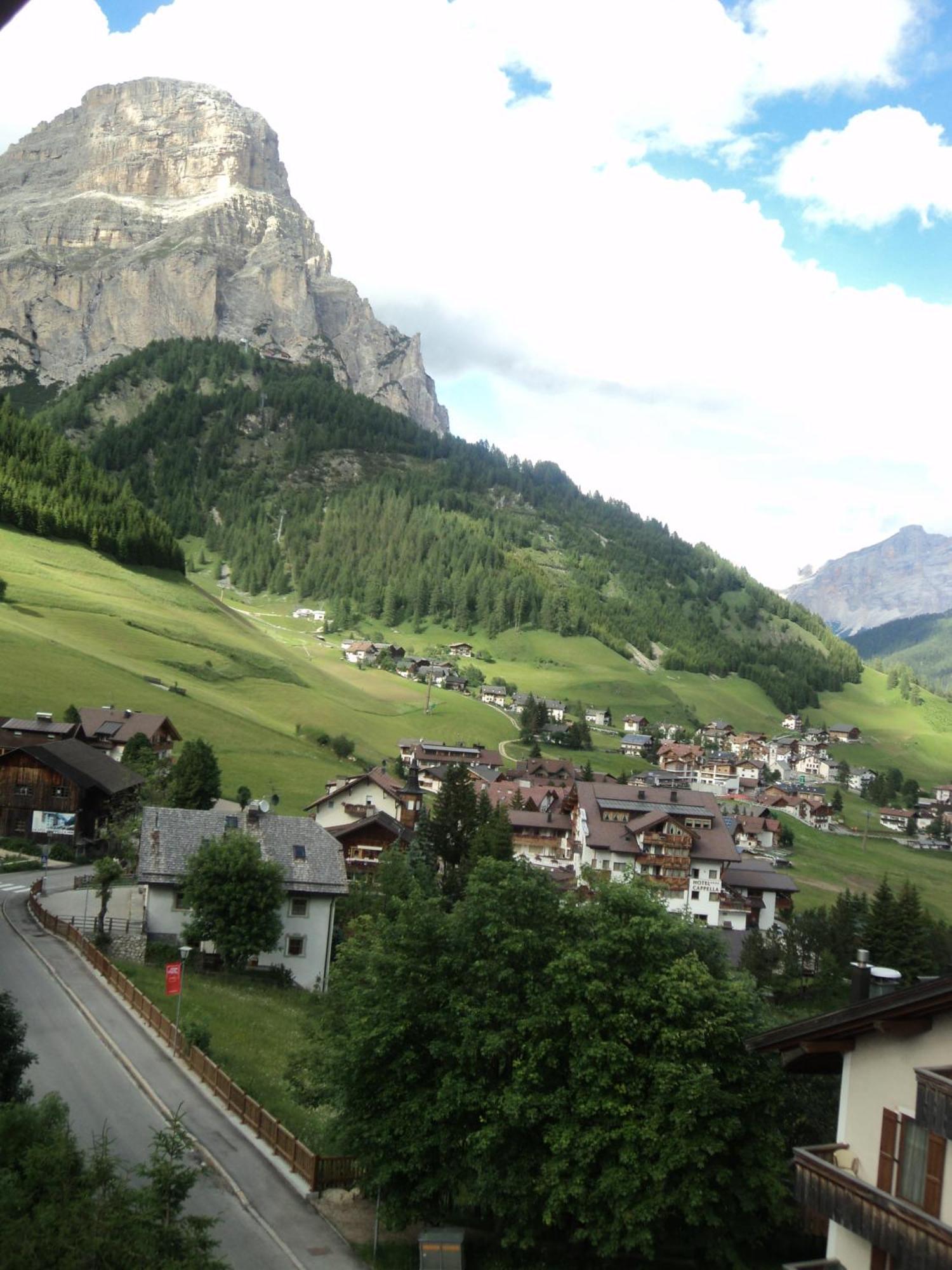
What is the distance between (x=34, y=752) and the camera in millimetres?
75750

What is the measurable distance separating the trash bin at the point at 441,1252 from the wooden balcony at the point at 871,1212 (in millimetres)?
10656

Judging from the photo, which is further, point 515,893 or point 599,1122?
point 515,893

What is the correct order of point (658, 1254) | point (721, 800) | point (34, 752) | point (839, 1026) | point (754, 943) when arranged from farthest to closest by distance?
1. point (721, 800)
2. point (34, 752)
3. point (754, 943)
4. point (658, 1254)
5. point (839, 1026)

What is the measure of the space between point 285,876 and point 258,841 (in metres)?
2.31

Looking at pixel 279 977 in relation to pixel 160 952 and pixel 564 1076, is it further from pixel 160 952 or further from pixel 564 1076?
pixel 564 1076

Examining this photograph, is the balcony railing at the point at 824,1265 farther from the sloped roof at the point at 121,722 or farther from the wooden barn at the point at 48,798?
the sloped roof at the point at 121,722

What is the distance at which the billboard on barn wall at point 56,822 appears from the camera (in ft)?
248

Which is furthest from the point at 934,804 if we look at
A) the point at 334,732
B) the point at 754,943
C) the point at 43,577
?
the point at 43,577

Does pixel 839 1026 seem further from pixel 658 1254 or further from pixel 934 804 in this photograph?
pixel 934 804

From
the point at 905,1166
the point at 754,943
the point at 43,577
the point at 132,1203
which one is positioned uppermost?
the point at 43,577

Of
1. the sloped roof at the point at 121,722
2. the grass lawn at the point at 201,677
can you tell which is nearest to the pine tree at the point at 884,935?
the grass lawn at the point at 201,677

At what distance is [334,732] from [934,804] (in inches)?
4675

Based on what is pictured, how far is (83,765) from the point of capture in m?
79.6

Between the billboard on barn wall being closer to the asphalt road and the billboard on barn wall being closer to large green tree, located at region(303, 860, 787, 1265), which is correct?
the asphalt road
